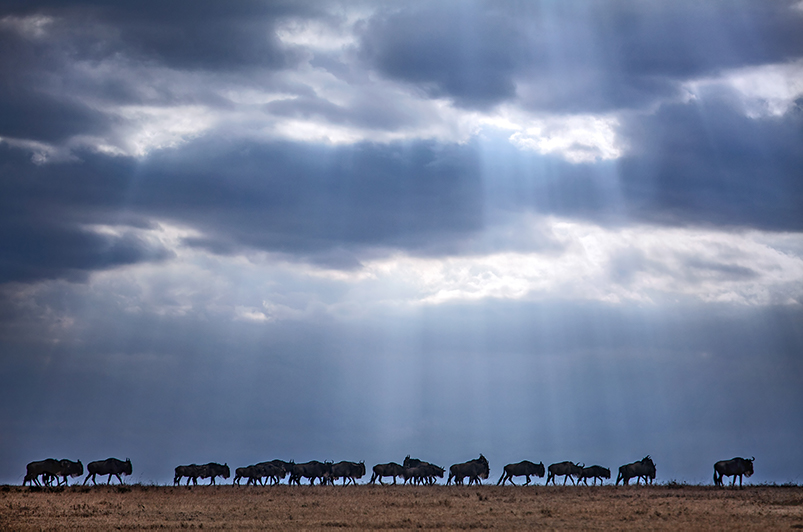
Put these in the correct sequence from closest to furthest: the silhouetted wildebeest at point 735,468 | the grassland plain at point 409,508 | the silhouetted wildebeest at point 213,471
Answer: the grassland plain at point 409,508 → the silhouetted wildebeest at point 735,468 → the silhouetted wildebeest at point 213,471

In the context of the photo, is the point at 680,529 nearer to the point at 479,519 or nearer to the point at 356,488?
the point at 479,519

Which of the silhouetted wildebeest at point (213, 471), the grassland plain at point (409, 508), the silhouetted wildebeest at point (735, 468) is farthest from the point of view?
the silhouetted wildebeest at point (213, 471)

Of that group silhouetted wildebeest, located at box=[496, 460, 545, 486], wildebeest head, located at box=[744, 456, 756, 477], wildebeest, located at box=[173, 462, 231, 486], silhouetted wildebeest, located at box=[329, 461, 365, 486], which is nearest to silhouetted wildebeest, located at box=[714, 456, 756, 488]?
wildebeest head, located at box=[744, 456, 756, 477]

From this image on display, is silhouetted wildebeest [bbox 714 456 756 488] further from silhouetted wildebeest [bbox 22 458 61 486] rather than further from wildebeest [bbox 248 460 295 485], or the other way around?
silhouetted wildebeest [bbox 22 458 61 486]

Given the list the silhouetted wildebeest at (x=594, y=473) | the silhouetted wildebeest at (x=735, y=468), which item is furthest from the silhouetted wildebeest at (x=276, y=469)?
the silhouetted wildebeest at (x=735, y=468)

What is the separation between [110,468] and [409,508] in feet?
118

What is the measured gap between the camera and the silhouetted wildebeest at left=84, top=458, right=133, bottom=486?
66438 millimetres

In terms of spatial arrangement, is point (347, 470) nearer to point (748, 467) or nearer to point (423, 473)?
point (423, 473)

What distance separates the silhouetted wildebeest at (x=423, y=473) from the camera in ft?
221

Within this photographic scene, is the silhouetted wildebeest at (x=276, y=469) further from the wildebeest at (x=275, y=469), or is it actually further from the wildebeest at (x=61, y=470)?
the wildebeest at (x=61, y=470)

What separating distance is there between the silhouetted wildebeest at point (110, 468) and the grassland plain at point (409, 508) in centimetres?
886

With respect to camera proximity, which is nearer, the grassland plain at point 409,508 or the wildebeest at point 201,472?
the grassland plain at point 409,508

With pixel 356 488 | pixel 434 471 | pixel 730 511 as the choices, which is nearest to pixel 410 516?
pixel 730 511

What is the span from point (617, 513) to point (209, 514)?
71.4ft
